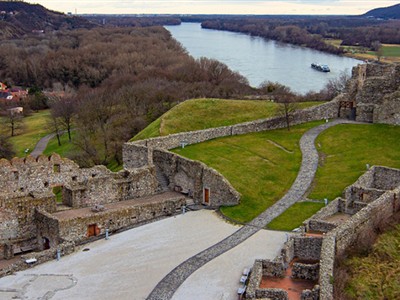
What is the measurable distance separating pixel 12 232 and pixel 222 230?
438 inches

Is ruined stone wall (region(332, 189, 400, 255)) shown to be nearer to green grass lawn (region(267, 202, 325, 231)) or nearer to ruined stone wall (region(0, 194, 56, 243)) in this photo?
green grass lawn (region(267, 202, 325, 231))

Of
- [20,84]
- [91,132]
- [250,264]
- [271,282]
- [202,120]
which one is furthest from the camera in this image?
[20,84]

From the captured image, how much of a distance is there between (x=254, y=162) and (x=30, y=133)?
4518 cm

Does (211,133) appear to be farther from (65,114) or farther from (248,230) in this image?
(65,114)

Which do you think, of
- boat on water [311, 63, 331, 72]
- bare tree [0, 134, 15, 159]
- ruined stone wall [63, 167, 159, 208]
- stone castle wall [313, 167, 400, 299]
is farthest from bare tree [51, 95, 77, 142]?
boat on water [311, 63, 331, 72]

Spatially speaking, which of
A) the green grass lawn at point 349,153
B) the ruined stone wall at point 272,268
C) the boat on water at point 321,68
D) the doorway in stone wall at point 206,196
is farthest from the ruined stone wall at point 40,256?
the boat on water at point 321,68

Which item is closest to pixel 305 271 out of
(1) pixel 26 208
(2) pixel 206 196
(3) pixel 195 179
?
(2) pixel 206 196

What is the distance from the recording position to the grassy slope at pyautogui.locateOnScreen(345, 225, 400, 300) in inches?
857

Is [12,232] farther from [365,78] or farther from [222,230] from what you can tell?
[365,78]

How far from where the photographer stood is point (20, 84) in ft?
386

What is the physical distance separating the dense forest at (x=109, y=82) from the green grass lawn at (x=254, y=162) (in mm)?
13696

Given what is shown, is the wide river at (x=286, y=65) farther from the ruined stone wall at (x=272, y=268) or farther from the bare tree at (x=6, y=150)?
the ruined stone wall at (x=272, y=268)

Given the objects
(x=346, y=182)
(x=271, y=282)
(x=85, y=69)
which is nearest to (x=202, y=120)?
(x=346, y=182)

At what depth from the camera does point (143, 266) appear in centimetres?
2531
